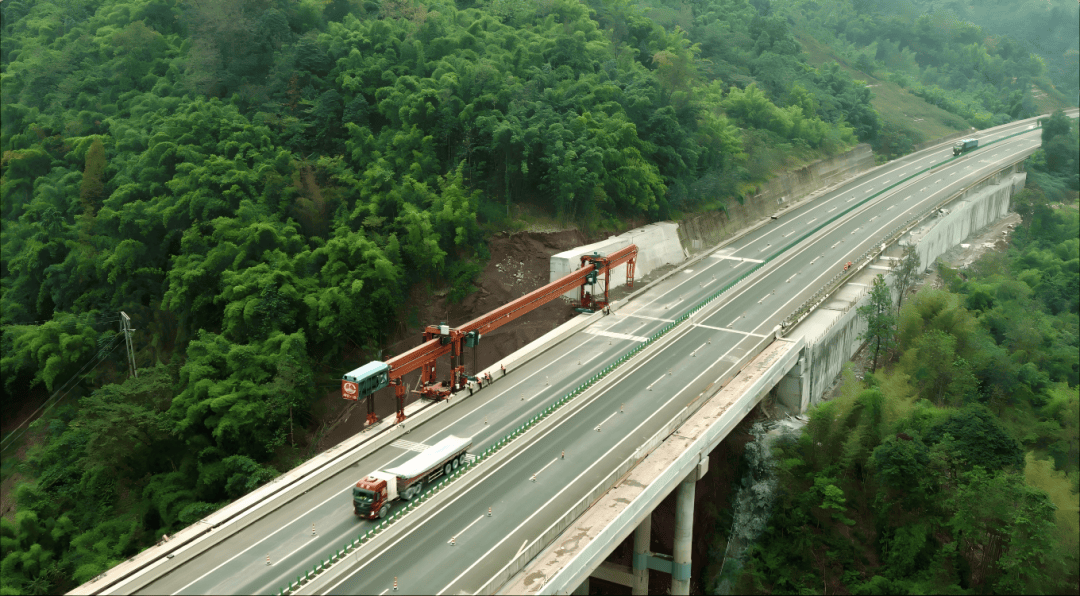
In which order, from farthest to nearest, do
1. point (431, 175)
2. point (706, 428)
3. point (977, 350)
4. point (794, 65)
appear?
point (794, 65) < point (431, 175) < point (977, 350) < point (706, 428)

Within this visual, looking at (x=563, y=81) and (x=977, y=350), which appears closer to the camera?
(x=977, y=350)

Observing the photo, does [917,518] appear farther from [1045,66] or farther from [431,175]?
[1045,66]

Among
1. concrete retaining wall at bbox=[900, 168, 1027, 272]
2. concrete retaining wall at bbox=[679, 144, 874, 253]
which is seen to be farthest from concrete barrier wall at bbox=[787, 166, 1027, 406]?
concrete retaining wall at bbox=[679, 144, 874, 253]

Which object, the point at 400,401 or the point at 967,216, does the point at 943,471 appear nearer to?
the point at 400,401

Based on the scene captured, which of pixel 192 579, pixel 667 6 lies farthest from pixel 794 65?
pixel 192 579

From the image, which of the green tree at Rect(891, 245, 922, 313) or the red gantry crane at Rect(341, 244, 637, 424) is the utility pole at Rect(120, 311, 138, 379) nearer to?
the red gantry crane at Rect(341, 244, 637, 424)

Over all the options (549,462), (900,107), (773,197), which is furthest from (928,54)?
(549,462)
